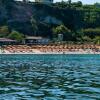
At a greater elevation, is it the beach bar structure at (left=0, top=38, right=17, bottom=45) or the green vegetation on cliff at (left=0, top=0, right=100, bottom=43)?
the green vegetation on cliff at (left=0, top=0, right=100, bottom=43)

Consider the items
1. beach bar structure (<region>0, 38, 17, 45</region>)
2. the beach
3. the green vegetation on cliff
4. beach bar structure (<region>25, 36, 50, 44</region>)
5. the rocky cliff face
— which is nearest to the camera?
the beach

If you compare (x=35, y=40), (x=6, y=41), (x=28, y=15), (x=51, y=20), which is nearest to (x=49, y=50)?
(x=6, y=41)

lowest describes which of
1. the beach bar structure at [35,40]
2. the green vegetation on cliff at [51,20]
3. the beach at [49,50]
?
the beach at [49,50]

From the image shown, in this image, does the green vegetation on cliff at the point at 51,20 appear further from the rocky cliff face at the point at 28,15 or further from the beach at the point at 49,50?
the beach at the point at 49,50

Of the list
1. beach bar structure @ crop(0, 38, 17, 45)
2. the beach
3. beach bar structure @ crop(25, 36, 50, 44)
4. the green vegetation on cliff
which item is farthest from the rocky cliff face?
the beach

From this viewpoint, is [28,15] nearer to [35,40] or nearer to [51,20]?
[51,20]

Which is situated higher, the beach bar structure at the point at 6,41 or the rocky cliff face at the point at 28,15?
the rocky cliff face at the point at 28,15

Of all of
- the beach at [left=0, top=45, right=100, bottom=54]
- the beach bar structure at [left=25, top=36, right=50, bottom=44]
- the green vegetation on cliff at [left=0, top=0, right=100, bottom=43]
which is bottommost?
the beach at [left=0, top=45, right=100, bottom=54]

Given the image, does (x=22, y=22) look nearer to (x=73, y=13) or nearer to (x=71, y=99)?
(x=73, y=13)

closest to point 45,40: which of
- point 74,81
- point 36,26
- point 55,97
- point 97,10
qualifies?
point 36,26

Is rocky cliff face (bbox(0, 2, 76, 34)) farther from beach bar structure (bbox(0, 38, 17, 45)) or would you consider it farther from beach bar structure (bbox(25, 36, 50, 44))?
beach bar structure (bbox(0, 38, 17, 45))

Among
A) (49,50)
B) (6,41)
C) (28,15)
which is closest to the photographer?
(49,50)

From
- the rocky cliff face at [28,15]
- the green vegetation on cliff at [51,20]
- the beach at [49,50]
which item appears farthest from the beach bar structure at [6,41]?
the rocky cliff face at [28,15]

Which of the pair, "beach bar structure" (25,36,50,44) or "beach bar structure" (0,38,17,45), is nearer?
"beach bar structure" (0,38,17,45)
